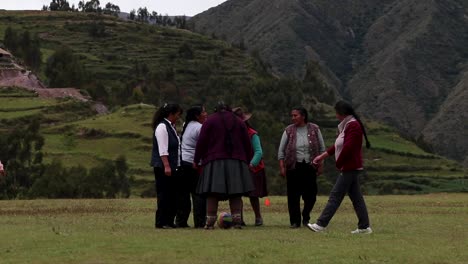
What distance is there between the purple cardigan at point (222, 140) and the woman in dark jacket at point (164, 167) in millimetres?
644

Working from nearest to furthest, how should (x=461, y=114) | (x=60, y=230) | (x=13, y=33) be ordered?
(x=60, y=230)
(x=13, y=33)
(x=461, y=114)

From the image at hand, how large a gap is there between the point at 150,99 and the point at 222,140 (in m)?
107

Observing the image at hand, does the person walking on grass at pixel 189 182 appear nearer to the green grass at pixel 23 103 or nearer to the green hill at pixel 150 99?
the green hill at pixel 150 99

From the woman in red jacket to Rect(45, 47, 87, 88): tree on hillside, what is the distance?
104209mm

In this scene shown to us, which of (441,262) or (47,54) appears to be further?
(47,54)

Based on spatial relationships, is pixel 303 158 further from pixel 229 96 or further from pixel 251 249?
pixel 229 96

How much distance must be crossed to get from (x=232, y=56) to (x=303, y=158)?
458 feet

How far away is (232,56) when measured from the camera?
157m

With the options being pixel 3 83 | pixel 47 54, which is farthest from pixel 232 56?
pixel 3 83

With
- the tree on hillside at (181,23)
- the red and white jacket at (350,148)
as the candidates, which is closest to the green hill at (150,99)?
the tree on hillside at (181,23)

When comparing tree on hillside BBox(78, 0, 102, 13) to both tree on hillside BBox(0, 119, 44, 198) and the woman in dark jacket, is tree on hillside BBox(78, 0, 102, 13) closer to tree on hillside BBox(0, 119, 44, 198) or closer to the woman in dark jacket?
tree on hillside BBox(0, 119, 44, 198)

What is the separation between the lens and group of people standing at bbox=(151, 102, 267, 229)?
1706 cm

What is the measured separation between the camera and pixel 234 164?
56.0 feet

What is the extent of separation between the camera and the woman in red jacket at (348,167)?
54.4 ft
